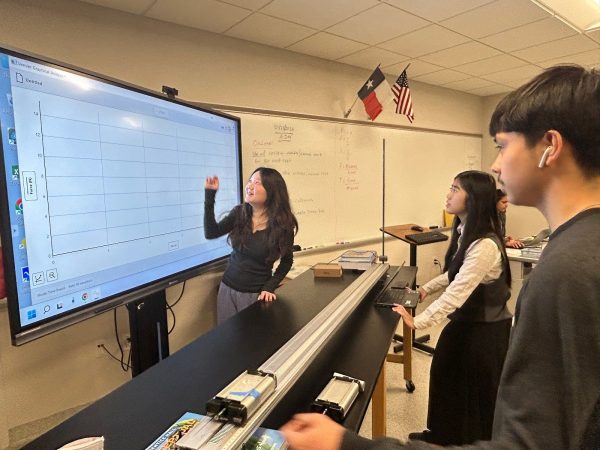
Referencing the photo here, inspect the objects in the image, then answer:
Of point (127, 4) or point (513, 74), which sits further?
point (513, 74)

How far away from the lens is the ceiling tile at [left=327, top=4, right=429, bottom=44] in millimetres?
2570

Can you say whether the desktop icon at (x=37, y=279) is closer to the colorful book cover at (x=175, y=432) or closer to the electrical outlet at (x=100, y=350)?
the colorful book cover at (x=175, y=432)

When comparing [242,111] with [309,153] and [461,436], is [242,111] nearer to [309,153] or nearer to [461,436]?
[309,153]

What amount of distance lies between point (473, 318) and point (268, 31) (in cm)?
243

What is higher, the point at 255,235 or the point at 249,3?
the point at 249,3

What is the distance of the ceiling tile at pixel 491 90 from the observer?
491 cm

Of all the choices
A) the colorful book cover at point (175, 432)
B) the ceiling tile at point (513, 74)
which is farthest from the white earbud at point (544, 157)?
the ceiling tile at point (513, 74)

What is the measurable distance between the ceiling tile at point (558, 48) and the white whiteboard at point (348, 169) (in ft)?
4.54

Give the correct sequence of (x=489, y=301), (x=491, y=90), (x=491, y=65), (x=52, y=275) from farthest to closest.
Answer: (x=491, y=90), (x=491, y=65), (x=489, y=301), (x=52, y=275)

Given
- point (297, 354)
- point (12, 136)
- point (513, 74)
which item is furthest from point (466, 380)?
point (513, 74)

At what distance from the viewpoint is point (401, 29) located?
2.85 metres

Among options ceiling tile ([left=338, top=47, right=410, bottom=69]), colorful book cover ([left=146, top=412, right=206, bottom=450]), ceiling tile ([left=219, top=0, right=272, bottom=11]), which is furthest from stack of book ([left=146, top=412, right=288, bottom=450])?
ceiling tile ([left=338, top=47, right=410, bottom=69])

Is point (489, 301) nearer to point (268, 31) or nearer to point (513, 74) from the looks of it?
point (268, 31)

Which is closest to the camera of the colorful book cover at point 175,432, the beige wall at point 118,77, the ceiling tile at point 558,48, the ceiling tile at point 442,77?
the colorful book cover at point 175,432
